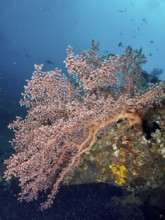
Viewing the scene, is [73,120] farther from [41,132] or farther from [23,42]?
[23,42]

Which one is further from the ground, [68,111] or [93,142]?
[68,111]

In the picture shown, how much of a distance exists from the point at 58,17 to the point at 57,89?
134318 millimetres

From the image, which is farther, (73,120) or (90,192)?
(90,192)

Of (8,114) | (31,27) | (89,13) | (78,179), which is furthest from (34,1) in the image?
(78,179)

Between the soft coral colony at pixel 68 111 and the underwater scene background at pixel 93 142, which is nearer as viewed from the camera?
the soft coral colony at pixel 68 111

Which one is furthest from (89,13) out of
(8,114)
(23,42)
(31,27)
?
(8,114)

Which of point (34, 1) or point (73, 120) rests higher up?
point (34, 1)

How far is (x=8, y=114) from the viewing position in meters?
19.0

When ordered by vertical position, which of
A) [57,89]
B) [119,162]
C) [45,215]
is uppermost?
[57,89]

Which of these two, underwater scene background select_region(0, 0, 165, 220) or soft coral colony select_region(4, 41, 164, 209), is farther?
underwater scene background select_region(0, 0, 165, 220)

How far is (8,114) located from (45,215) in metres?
13.0

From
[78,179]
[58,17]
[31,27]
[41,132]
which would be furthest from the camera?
[58,17]

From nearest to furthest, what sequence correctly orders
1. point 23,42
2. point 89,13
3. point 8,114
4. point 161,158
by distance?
point 161,158
point 8,114
point 23,42
point 89,13

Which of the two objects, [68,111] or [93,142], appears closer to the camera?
[68,111]
